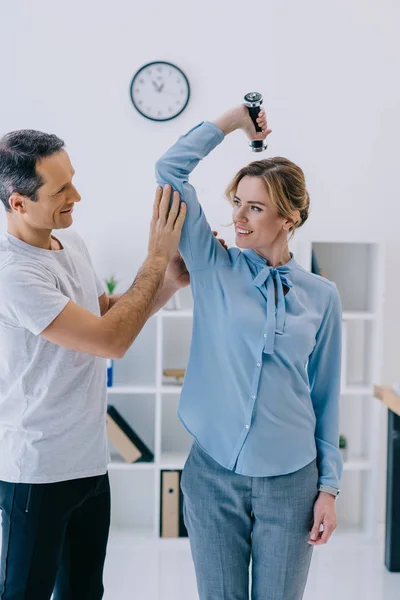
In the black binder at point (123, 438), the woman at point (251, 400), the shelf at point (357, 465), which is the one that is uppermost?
the woman at point (251, 400)

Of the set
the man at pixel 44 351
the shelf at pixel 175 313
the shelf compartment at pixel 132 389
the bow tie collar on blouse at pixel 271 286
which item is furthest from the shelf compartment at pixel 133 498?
the bow tie collar on blouse at pixel 271 286

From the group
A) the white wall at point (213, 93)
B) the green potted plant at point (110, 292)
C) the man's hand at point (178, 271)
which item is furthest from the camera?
the white wall at point (213, 93)

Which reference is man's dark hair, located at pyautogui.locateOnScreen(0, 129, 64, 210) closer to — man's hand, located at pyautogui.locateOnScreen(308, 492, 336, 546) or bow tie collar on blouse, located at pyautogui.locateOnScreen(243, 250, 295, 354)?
bow tie collar on blouse, located at pyautogui.locateOnScreen(243, 250, 295, 354)

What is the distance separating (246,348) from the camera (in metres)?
1.59

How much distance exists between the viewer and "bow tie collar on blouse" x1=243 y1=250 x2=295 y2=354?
5.17 ft

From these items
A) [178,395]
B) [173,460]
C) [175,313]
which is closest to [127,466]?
[173,460]

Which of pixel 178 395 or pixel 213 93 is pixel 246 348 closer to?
pixel 178 395

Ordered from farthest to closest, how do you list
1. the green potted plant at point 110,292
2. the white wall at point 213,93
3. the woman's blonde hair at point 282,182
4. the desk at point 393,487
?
the white wall at point 213,93 → the green potted plant at point 110,292 → the desk at point 393,487 → the woman's blonde hair at point 282,182

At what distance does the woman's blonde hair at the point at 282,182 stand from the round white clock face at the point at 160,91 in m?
2.03

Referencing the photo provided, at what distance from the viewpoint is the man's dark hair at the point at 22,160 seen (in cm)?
161

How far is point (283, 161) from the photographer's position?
1710mm

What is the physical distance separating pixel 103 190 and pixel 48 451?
7.37 ft

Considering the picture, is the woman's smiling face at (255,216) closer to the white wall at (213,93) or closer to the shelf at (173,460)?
the white wall at (213,93)

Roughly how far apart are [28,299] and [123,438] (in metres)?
2.14
